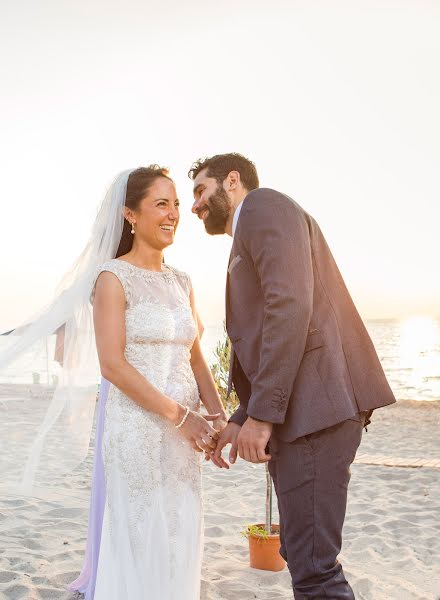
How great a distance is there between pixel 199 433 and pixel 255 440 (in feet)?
2.69

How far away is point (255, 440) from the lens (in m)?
2.37

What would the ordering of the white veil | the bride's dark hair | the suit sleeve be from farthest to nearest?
the white veil < the bride's dark hair < the suit sleeve

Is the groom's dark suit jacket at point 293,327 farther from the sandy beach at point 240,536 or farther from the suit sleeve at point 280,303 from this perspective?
the sandy beach at point 240,536

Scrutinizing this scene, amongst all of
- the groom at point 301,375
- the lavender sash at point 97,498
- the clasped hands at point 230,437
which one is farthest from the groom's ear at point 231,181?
the lavender sash at point 97,498

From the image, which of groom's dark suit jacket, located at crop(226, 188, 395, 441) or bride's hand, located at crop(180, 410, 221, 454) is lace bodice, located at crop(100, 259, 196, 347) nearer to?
bride's hand, located at crop(180, 410, 221, 454)

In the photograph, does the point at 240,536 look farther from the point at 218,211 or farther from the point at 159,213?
the point at 218,211

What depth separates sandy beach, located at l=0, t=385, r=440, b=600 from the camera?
4203 millimetres

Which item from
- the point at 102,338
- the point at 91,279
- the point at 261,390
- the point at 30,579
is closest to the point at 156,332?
the point at 102,338

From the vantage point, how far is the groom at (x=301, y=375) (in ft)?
7.62

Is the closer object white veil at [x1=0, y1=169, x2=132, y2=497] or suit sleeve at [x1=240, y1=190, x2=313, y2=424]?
suit sleeve at [x1=240, y1=190, x2=313, y2=424]

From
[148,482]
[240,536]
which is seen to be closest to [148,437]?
[148,482]

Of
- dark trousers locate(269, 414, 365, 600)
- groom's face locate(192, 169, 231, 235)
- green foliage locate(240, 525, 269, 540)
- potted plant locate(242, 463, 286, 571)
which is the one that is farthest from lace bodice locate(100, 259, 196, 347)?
green foliage locate(240, 525, 269, 540)

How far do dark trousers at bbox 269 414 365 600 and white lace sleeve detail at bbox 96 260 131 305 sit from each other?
1.25 metres

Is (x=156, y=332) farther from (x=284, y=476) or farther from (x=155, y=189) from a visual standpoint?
(x=284, y=476)
